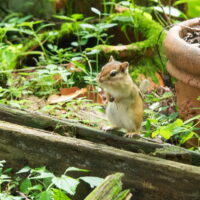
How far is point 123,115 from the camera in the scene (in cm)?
389

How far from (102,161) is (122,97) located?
816 millimetres

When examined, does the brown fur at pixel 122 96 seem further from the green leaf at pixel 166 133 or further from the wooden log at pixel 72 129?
the green leaf at pixel 166 133

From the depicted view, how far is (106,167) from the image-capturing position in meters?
3.17

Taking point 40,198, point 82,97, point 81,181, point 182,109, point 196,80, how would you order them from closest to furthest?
point 40,198 < point 81,181 < point 196,80 < point 182,109 < point 82,97

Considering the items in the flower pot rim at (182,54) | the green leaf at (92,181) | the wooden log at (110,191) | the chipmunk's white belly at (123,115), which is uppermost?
the flower pot rim at (182,54)

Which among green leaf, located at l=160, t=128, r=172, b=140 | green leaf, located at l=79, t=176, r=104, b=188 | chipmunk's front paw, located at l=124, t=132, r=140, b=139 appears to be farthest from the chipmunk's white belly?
green leaf, located at l=79, t=176, r=104, b=188

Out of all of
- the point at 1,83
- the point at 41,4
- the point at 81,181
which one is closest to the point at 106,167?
the point at 81,181

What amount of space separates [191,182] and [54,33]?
3.56m

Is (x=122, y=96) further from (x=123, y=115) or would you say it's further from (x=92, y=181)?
(x=92, y=181)

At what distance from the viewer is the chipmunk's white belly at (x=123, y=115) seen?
153 inches

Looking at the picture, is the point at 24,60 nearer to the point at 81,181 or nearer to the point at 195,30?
the point at 195,30

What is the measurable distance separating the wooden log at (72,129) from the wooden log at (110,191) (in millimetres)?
519

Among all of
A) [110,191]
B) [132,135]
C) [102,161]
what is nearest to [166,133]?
[132,135]

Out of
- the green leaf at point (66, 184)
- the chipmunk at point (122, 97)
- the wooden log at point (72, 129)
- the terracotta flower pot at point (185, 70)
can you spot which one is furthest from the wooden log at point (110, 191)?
the terracotta flower pot at point (185, 70)
